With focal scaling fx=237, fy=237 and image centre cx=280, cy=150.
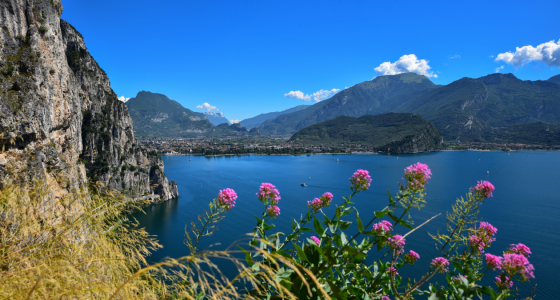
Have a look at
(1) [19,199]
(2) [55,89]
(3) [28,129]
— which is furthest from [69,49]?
(1) [19,199]

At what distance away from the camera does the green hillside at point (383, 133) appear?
367ft

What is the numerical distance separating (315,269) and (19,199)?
257 cm

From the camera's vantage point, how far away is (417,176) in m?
1.76

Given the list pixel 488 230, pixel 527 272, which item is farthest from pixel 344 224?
pixel 488 230

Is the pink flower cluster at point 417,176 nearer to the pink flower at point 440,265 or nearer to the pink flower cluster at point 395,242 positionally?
the pink flower cluster at point 395,242

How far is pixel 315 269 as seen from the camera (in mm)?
1388

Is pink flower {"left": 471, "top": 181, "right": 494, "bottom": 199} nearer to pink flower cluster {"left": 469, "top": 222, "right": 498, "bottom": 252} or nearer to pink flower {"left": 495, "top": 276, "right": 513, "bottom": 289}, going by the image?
pink flower cluster {"left": 469, "top": 222, "right": 498, "bottom": 252}

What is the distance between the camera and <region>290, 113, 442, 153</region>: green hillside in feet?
367

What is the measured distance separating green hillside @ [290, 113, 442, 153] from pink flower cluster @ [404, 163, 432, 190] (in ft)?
373

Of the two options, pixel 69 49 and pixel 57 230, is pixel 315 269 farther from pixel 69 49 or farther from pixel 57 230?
pixel 69 49

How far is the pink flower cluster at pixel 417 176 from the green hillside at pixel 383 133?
11362cm

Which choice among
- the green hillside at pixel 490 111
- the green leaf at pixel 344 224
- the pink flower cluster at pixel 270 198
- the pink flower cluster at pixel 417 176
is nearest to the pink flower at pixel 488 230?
the pink flower cluster at pixel 417 176

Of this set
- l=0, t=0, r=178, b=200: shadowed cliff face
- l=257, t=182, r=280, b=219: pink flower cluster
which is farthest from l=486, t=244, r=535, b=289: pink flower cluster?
l=0, t=0, r=178, b=200: shadowed cliff face

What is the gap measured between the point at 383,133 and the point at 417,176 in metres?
152
